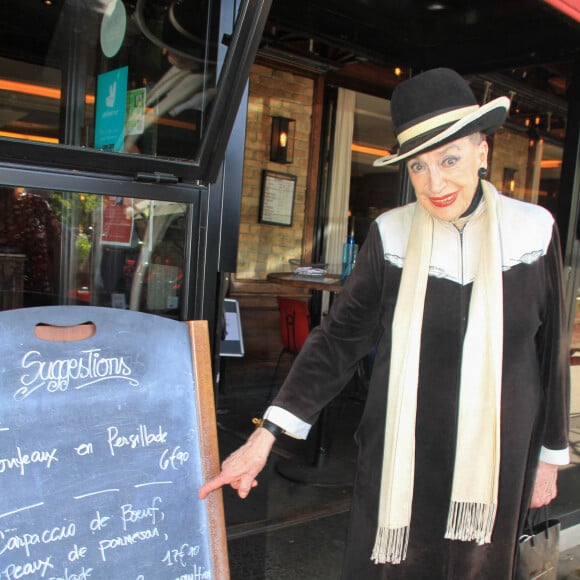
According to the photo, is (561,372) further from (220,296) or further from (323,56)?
(323,56)

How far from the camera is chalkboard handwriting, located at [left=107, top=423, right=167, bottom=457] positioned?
1410 millimetres

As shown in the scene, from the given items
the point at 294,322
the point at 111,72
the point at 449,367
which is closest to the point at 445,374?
the point at 449,367

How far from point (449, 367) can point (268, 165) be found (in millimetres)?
4570

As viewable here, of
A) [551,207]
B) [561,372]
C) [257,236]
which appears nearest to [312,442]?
[257,236]

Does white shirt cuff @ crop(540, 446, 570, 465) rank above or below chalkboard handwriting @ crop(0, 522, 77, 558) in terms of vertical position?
above

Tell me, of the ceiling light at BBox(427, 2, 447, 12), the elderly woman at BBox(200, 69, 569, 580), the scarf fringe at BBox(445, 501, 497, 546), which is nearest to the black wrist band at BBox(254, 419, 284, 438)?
the elderly woman at BBox(200, 69, 569, 580)

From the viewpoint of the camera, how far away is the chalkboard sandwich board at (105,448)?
131 centimetres

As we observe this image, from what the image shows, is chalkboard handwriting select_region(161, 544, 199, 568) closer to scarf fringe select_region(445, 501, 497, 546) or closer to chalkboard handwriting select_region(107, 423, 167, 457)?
chalkboard handwriting select_region(107, 423, 167, 457)

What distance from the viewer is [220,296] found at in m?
2.45

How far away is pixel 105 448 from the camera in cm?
140

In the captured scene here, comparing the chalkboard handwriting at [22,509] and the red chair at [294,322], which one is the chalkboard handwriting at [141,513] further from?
the red chair at [294,322]

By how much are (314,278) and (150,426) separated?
320 centimetres

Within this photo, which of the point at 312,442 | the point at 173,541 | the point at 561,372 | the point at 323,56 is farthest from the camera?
the point at 323,56

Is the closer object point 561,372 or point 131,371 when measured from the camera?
point 131,371
